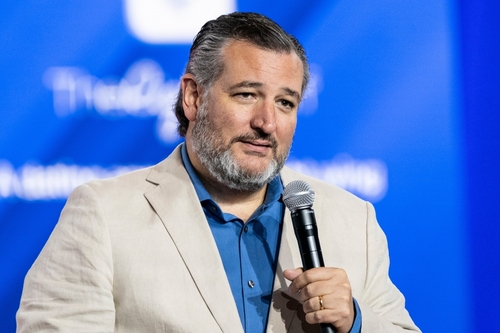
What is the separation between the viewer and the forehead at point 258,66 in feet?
7.72

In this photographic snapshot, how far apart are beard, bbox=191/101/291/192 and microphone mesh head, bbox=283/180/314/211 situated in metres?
0.33

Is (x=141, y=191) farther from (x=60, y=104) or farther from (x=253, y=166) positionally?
(x=60, y=104)

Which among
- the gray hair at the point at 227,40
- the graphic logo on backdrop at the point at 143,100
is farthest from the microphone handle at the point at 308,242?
the graphic logo on backdrop at the point at 143,100

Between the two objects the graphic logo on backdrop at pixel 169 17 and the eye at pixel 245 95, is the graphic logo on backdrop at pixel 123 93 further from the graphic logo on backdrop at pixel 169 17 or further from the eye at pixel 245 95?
the eye at pixel 245 95

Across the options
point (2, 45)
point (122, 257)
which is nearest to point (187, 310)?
point (122, 257)

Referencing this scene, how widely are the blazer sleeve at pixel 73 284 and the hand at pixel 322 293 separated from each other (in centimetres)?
58

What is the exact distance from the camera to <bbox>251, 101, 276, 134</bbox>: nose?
90.5 inches

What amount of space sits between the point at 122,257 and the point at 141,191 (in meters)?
0.28

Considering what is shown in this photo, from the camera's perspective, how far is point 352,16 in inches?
126

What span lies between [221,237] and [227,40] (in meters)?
0.69

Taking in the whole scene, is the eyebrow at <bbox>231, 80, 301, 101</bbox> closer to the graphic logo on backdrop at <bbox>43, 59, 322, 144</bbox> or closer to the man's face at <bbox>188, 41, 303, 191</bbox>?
the man's face at <bbox>188, 41, 303, 191</bbox>

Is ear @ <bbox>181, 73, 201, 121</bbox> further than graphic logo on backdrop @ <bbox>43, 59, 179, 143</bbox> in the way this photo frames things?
No

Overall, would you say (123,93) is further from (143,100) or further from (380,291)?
(380,291)

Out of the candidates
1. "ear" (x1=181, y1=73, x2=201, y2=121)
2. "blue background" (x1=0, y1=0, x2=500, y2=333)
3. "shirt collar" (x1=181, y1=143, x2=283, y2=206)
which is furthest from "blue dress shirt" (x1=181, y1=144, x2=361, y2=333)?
"blue background" (x1=0, y1=0, x2=500, y2=333)
